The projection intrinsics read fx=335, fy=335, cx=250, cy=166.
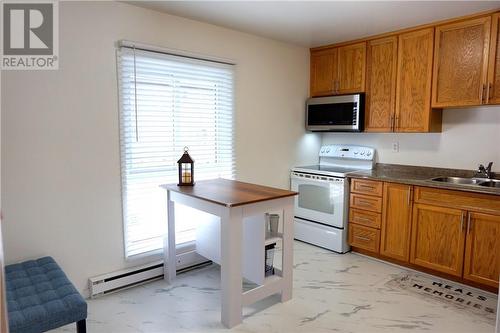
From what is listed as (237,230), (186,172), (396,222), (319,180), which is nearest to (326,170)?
(319,180)

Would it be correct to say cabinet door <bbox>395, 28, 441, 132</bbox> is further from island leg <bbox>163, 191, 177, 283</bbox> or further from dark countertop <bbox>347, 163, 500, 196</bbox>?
island leg <bbox>163, 191, 177, 283</bbox>

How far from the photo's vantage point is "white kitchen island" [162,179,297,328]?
2203mm

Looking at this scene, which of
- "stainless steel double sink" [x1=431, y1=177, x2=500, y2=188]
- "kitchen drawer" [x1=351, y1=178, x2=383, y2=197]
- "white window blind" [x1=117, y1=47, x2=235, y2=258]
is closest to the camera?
"white window blind" [x1=117, y1=47, x2=235, y2=258]

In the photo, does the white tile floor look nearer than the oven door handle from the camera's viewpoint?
Yes

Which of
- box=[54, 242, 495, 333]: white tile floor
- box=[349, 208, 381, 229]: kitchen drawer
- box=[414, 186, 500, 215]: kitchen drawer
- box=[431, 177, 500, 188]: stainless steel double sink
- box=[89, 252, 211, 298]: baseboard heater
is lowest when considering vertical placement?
box=[54, 242, 495, 333]: white tile floor

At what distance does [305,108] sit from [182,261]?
7.59ft

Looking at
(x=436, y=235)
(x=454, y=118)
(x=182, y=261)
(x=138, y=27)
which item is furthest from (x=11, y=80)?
(x=454, y=118)

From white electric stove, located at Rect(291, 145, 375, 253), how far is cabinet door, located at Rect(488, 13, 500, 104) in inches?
51.5

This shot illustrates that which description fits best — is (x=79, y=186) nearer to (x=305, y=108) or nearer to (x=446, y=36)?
(x=305, y=108)

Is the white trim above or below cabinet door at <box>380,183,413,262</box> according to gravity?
above

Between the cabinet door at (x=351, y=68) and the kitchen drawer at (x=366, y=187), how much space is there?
3.33 ft

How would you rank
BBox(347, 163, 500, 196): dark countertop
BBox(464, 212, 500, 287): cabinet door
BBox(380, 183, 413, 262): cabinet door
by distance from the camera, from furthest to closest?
BBox(380, 183, 413, 262): cabinet door → BBox(347, 163, 500, 196): dark countertop → BBox(464, 212, 500, 287): cabinet door

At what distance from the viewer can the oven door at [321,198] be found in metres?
3.55

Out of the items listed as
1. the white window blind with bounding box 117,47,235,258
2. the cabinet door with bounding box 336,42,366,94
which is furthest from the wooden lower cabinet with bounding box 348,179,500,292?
the white window blind with bounding box 117,47,235,258
